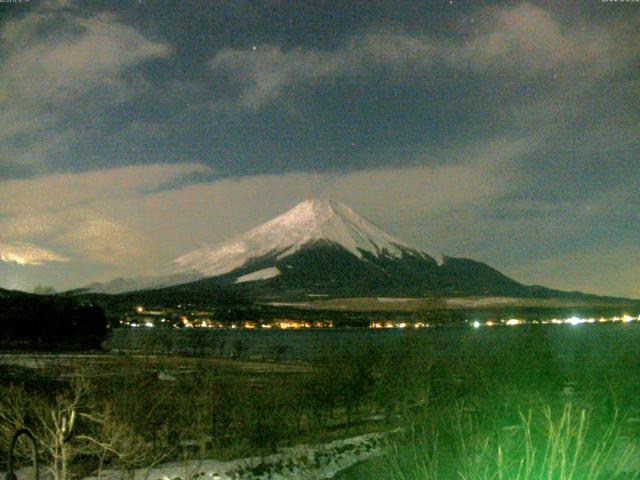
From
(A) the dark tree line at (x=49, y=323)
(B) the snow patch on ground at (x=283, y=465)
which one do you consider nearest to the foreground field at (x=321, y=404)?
(B) the snow patch on ground at (x=283, y=465)

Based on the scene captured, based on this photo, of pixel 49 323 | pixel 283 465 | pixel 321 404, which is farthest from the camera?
pixel 49 323

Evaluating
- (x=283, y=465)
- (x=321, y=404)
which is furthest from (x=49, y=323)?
(x=283, y=465)

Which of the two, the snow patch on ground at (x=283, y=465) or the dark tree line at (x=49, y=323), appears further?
the dark tree line at (x=49, y=323)

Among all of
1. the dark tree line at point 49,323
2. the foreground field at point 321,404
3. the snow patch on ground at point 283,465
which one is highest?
the dark tree line at point 49,323

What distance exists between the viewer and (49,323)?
80688mm

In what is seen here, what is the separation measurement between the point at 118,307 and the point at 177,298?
73.7 feet

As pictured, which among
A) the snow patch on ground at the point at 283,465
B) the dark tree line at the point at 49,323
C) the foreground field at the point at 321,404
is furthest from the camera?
the dark tree line at the point at 49,323

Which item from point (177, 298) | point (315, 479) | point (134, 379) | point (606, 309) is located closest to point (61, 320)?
point (134, 379)

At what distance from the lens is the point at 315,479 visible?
1936cm

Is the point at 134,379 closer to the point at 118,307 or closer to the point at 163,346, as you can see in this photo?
the point at 163,346

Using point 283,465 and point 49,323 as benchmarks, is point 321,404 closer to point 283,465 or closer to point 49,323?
point 283,465

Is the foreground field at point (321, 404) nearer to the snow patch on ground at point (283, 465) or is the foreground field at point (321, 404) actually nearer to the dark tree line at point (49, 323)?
the snow patch on ground at point (283, 465)

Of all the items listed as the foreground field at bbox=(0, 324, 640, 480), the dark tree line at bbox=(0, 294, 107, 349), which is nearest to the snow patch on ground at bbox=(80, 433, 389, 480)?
the foreground field at bbox=(0, 324, 640, 480)

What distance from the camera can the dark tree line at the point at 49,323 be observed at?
77.6 meters
